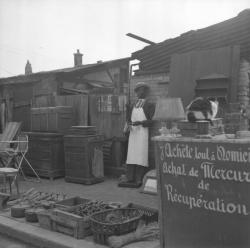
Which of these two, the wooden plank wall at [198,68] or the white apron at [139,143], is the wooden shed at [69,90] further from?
the wooden plank wall at [198,68]

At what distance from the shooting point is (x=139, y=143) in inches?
317

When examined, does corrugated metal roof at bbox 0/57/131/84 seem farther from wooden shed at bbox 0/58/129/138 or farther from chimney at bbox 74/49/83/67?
chimney at bbox 74/49/83/67

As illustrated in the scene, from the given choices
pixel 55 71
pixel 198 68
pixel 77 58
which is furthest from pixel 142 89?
pixel 77 58

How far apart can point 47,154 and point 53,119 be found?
33.0 inches

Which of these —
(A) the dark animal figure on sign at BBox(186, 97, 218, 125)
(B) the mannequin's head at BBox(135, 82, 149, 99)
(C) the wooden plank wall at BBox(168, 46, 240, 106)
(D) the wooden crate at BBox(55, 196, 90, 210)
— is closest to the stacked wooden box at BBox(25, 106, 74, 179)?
(B) the mannequin's head at BBox(135, 82, 149, 99)

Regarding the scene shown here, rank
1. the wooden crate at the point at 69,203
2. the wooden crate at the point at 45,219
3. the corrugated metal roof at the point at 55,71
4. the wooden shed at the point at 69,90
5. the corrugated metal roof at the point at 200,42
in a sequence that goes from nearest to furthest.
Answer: the wooden crate at the point at 45,219, the wooden crate at the point at 69,203, the corrugated metal roof at the point at 200,42, the wooden shed at the point at 69,90, the corrugated metal roof at the point at 55,71

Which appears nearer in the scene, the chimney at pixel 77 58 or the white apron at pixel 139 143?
the white apron at pixel 139 143

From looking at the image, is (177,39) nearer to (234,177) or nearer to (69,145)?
(69,145)

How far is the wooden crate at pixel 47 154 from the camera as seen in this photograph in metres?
8.96

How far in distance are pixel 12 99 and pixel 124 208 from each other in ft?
27.9

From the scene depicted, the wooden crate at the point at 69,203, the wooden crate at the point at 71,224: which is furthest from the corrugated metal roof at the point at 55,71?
the wooden crate at the point at 71,224

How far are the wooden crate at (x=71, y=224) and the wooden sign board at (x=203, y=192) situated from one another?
4.25 feet

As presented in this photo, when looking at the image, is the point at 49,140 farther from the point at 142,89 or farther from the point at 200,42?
the point at 200,42

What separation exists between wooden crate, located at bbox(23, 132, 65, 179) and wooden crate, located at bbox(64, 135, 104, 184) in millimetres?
415
